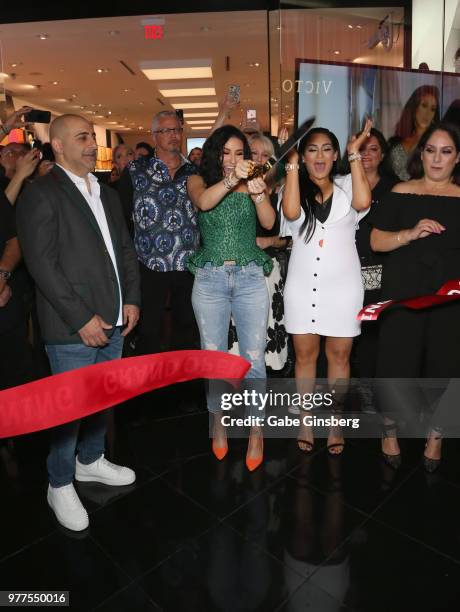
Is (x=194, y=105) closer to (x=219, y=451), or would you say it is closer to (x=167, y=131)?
(x=167, y=131)

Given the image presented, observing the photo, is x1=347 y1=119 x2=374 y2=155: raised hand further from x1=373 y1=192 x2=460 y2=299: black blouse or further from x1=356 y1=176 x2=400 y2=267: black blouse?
x1=356 y1=176 x2=400 y2=267: black blouse

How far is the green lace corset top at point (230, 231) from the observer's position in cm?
229

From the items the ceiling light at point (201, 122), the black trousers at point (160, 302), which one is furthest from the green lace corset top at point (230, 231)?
the ceiling light at point (201, 122)

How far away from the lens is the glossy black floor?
1.75m

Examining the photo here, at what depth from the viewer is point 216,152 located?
2250 millimetres

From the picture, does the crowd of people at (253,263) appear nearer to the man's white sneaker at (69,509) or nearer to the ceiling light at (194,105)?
the man's white sneaker at (69,509)

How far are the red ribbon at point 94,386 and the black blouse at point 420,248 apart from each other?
3.06ft

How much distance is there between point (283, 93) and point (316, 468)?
2.88 metres

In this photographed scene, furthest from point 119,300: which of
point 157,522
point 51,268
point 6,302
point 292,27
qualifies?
point 292,27

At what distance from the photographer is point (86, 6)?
463 centimetres

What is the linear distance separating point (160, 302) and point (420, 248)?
1.64 metres

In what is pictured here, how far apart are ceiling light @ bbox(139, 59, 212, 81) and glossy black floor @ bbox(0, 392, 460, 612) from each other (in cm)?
929

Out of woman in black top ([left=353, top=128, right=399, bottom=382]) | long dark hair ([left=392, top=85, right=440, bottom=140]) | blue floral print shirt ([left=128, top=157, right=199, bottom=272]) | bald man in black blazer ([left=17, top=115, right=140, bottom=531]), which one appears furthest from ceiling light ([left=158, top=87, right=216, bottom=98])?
bald man in black blazer ([left=17, top=115, right=140, bottom=531])

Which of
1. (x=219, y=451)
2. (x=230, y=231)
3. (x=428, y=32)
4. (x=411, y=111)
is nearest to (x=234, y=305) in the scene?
(x=230, y=231)
